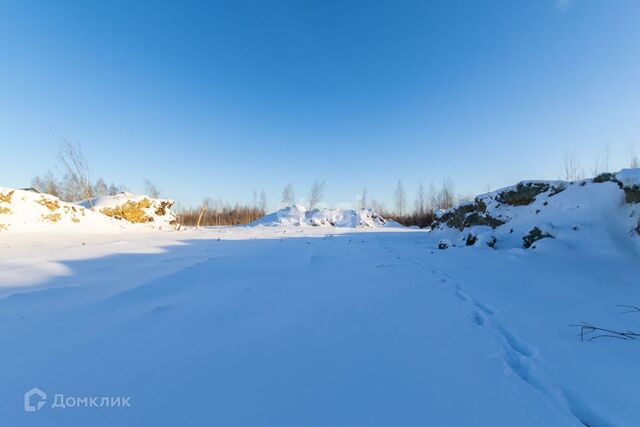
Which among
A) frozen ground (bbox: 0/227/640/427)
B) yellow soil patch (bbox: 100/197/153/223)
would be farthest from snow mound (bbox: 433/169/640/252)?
yellow soil patch (bbox: 100/197/153/223)

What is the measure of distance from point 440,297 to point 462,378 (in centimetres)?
121

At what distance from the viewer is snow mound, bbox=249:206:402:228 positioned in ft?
71.4

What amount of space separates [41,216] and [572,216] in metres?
11.8

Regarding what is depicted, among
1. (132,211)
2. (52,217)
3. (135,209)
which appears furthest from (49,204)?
(135,209)

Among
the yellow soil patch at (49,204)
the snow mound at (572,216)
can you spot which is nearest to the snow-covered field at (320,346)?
the snow mound at (572,216)

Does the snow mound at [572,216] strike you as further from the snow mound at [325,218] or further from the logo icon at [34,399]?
the snow mound at [325,218]

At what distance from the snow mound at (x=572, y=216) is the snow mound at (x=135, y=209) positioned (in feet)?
37.3

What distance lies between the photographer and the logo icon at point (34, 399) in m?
1.04

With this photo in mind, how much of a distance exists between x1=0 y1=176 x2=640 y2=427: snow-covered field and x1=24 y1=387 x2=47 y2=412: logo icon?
0.01m

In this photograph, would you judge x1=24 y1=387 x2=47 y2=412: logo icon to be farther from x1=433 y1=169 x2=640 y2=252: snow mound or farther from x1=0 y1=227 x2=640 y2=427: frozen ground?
x1=433 y1=169 x2=640 y2=252: snow mound

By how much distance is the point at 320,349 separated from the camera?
146cm

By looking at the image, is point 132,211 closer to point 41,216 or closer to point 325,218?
point 41,216

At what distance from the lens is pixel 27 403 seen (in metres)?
1.06

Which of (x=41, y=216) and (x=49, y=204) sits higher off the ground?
(x=49, y=204)
